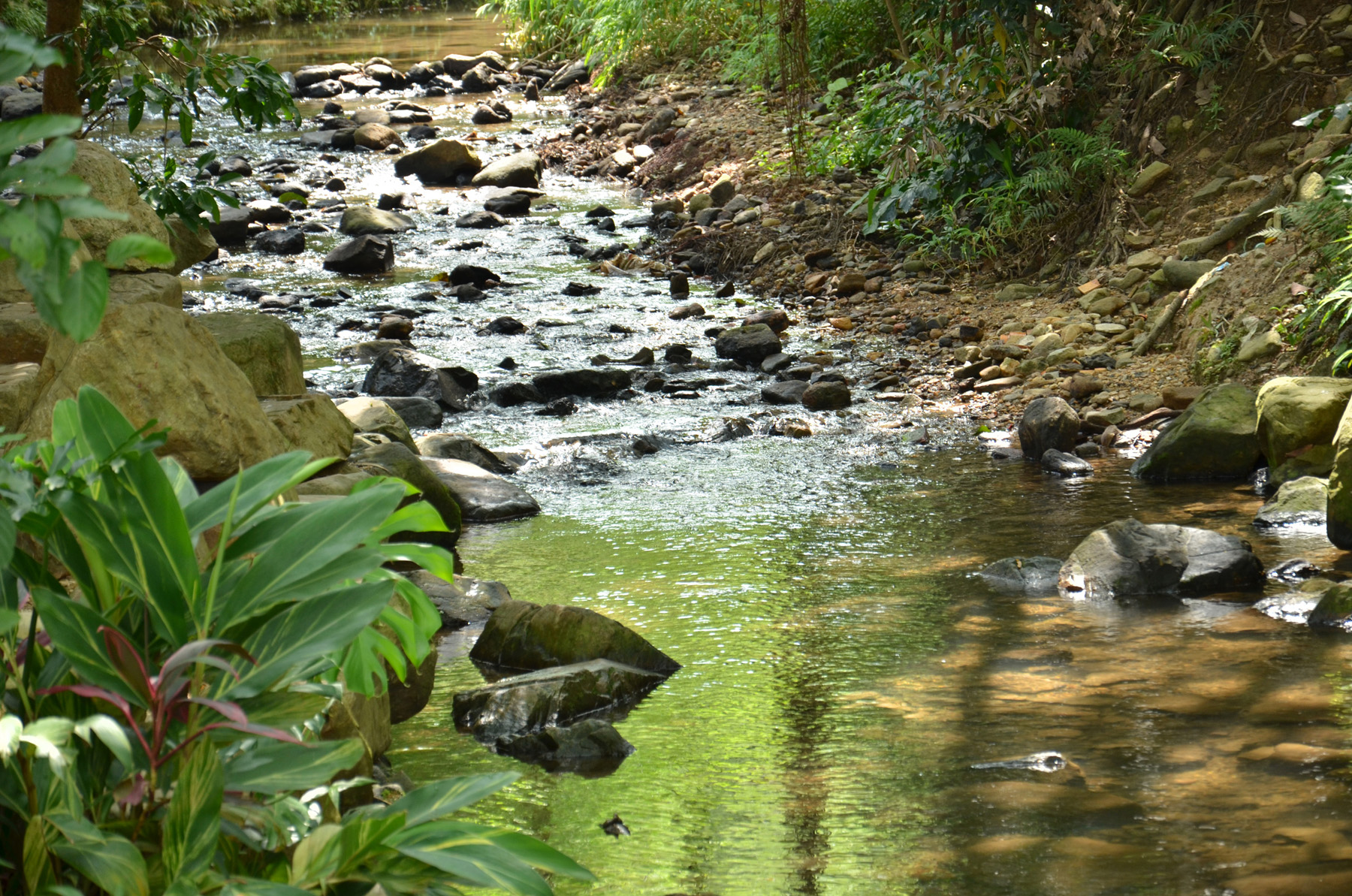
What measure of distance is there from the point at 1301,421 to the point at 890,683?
2541mm

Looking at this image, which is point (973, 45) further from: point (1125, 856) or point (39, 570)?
point (39, 570)

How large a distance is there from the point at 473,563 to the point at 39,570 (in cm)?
334

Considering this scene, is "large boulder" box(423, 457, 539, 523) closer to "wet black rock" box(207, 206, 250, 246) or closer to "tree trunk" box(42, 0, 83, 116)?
"tree trunk" box(42, 0, 83, 116)

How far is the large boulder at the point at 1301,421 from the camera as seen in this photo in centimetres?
502

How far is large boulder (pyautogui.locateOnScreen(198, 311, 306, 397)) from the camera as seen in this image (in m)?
4.65

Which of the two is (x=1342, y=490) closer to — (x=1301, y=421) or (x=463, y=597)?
(x=1301, y=421)

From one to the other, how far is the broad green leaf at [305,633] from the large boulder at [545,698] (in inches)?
70.8

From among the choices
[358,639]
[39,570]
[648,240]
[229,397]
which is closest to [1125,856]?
[358,639]

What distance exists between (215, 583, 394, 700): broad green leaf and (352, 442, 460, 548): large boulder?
319 centimetres

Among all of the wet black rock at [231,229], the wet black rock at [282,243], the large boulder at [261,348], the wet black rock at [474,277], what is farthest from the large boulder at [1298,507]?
the wet black rock at [231,229]

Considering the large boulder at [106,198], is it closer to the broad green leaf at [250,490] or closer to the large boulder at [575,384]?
the broad green leaf at [250,490]

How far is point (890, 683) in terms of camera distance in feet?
11.7

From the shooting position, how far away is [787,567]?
15.2 ft

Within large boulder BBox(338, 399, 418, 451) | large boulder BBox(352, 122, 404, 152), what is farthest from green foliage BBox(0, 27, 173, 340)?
large boulder BBox(352, 122, 404, 152)
